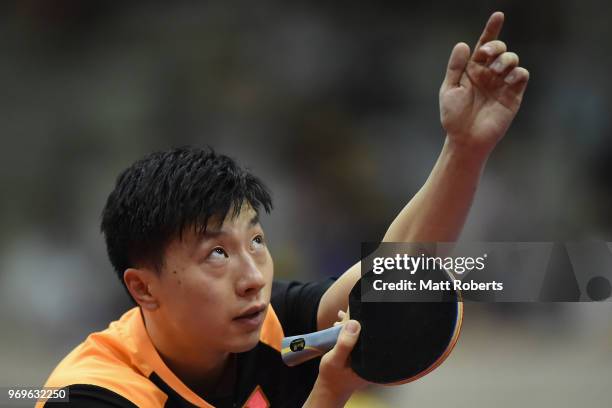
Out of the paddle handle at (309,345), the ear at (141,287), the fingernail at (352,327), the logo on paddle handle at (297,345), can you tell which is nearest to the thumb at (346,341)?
the fingernail at (352,327)

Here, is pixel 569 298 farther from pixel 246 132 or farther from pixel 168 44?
pixel 168 44

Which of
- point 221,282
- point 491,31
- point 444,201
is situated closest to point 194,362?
point 221,282

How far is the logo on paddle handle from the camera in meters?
2.07

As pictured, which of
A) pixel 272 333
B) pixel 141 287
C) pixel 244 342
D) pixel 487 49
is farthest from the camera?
pixel 272 333

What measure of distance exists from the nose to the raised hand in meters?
0.59

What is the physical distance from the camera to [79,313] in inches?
199

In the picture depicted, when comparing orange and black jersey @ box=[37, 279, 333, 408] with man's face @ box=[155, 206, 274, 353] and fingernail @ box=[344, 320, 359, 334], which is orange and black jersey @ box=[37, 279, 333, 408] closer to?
man's face @ box=[155, 206, 274, 353]

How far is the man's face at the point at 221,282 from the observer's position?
6.86 ft

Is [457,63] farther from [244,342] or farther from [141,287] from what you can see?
[141,287]

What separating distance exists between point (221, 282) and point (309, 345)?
27 centimetres

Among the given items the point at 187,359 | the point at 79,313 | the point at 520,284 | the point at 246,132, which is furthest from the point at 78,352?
the point at 246,132

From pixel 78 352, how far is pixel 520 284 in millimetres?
1292

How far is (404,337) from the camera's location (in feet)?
6.03

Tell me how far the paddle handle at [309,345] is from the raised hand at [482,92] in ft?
1.84
